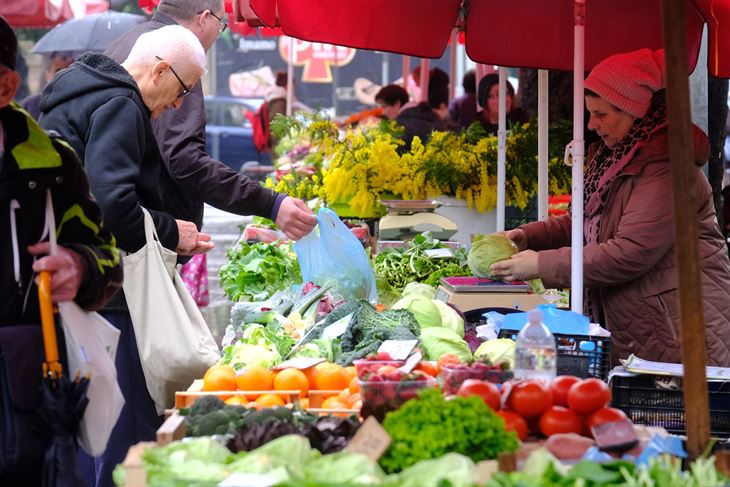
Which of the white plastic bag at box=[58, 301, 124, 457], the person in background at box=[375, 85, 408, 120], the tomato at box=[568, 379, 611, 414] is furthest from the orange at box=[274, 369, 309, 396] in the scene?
the person in background at box=[375, 85, 408, 120]

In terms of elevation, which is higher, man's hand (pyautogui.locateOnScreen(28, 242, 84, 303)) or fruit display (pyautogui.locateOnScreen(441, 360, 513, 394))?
man's hand (pyautogui.locateOnScreen(28, 242, 84, 303))

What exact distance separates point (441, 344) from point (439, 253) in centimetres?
→ 211

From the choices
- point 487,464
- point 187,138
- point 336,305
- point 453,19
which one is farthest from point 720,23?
point 487,464

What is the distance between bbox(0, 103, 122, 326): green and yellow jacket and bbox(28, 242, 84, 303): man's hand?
0.04 meters

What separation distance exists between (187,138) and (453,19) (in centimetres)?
189

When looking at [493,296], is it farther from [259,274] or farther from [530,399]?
[530,399]

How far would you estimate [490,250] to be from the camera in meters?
5.08

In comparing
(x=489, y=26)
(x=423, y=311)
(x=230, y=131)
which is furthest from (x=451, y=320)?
(x=230, y=131)

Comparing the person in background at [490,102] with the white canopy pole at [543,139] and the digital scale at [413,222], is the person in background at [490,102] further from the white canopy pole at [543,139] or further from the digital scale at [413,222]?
the white canopy pole at [543,139]

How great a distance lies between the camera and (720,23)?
507 cm

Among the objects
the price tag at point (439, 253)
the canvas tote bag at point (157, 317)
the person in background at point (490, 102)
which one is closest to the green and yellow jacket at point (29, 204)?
the canvas tote bag at point (157, 317)

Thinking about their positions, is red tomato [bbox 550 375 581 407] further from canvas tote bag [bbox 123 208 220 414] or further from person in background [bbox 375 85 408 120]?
Result: person in background [bbox 375 85 408 120]

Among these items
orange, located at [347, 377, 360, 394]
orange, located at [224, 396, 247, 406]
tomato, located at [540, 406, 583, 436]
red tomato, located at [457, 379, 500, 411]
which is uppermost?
red tomato, located at [457, 379, 500, 411]

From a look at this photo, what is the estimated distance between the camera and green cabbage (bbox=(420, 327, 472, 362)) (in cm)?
420
